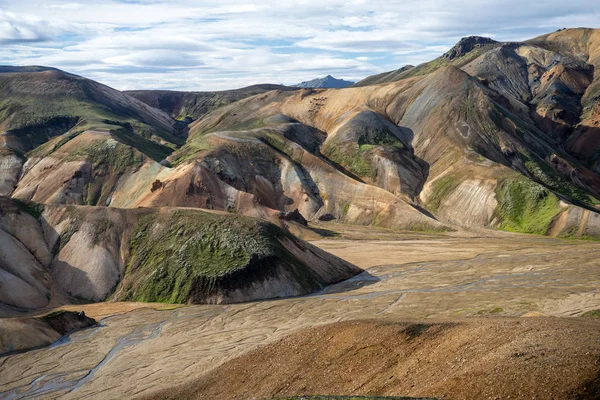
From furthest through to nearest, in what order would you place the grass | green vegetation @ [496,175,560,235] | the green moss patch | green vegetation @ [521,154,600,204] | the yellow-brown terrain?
the grass < green vegetation @ [521,154,600,204] < green vegetation @ [496,175,560,235] < the green moss patch < the yellow-brown terrain

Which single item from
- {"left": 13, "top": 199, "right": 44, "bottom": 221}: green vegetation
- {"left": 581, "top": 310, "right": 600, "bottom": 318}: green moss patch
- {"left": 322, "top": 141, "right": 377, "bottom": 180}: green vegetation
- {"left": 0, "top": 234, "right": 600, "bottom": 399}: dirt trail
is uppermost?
{"left": 322, "top": 141, "right": 377, "bottom": 180}: green vegetation

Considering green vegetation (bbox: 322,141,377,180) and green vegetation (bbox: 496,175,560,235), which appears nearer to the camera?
green vegetation (bbox: 496,175,560,235)

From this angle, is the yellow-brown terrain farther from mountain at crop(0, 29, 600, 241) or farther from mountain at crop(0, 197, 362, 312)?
mountain at crop(0, 29, 600, 241)

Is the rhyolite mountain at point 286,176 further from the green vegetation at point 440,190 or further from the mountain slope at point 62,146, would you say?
the mountain slope at point 62,146

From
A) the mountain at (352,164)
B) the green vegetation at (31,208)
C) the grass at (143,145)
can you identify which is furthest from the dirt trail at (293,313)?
the grass at (143,145)

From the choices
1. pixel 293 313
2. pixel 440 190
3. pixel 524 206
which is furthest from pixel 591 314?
pixel 440 190

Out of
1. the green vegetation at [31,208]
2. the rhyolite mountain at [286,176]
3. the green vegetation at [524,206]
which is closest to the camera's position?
the rhyolite mountain at [286,176]

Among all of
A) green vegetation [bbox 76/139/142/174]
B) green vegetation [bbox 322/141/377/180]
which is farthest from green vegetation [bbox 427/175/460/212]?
green vegetation [bbox 76/139/142/174]
